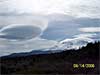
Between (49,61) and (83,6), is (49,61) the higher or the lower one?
the lower one

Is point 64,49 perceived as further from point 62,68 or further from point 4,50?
point 4,50

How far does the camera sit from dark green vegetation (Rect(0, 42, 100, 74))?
43.1 ft

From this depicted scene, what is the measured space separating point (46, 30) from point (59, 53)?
1333mm

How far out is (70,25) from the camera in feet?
46.4

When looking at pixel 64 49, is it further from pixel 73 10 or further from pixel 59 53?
pixel 73 10

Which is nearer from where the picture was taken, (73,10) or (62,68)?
(62,68)

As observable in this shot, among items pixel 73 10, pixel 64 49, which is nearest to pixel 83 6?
pixel 73 10

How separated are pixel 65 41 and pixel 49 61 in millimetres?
1272

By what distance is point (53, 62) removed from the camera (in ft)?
45.2

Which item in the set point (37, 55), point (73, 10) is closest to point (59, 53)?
point (37, 55)

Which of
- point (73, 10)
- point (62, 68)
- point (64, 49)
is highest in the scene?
point (73, 10)

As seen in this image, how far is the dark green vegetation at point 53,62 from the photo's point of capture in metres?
13.1

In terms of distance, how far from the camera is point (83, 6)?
14242 mm

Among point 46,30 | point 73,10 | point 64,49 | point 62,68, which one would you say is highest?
point 73,10
